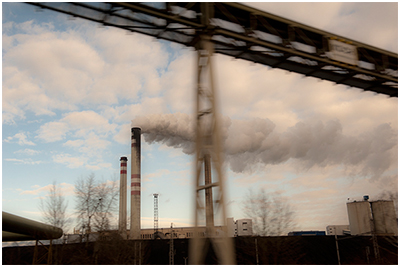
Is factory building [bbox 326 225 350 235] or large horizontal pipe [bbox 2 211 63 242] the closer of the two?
large horizontal pipe [bbox 2 211 63 242]

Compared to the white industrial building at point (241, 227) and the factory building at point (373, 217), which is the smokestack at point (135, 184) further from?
the factory building at point (373, 217)

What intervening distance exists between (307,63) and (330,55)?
81cm

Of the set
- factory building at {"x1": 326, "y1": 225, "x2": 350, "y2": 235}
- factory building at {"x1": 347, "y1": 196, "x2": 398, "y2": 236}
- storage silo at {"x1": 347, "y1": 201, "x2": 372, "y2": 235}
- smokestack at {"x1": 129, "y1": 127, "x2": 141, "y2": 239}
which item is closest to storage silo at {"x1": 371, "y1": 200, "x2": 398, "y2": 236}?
factory building at {"x1": 347, "y1": 196, "x2": 398, "y2": 236}

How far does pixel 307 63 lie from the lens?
35.3 ft

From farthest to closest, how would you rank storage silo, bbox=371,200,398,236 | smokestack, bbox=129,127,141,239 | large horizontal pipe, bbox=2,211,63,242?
1. smokestack, bbox=129,127,141,239
2. storage silo, bbox=371,200,398,236
3. large horizontal pipe, bbox=2,211,63,242

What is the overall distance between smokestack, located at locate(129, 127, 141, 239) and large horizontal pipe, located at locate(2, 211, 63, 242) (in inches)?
588

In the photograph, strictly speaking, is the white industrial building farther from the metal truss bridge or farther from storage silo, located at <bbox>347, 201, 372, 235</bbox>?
the metal truss bridge

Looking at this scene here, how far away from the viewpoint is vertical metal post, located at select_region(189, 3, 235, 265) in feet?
22.8

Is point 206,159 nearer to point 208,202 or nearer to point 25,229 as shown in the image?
point 208,202

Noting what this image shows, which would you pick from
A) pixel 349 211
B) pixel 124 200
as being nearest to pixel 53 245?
pixel 124 200

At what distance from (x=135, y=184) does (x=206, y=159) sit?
2338 cm

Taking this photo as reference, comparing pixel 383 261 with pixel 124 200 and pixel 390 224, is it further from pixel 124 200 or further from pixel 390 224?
pixel 124 200

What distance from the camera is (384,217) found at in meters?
20.5

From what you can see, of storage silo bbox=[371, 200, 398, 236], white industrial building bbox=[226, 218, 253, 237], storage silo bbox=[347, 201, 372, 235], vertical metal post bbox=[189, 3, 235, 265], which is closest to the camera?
vertical metal post bbox=[189, 3, 235, 265]
